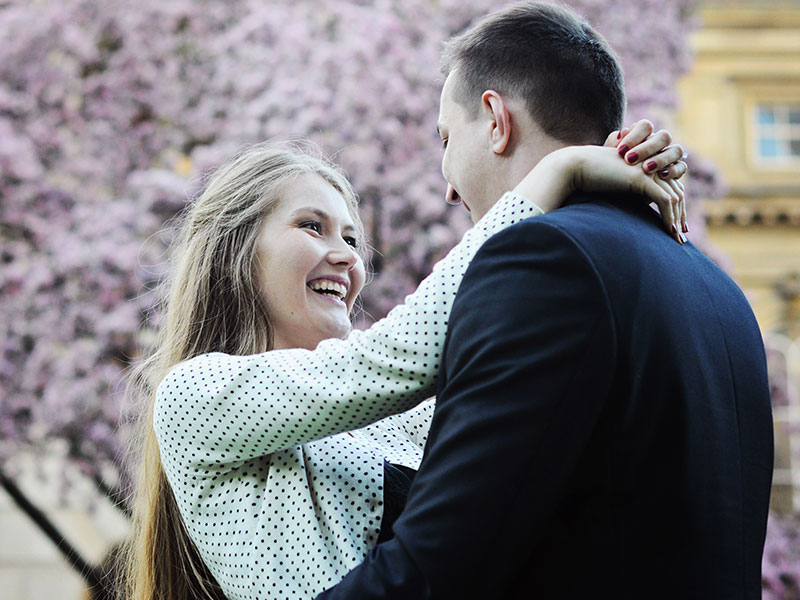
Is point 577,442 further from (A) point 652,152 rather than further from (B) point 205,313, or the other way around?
(B) point 205,313

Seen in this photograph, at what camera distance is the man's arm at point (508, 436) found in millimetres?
1594

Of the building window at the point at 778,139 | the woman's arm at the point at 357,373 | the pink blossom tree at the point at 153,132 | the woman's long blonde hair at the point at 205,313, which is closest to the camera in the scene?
the woman's arm at the point at 357,373

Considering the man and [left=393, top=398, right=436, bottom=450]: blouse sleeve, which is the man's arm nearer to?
the man

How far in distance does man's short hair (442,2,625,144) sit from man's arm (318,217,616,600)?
1.55 ft

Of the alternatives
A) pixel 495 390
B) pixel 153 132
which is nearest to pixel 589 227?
pixel 495 390

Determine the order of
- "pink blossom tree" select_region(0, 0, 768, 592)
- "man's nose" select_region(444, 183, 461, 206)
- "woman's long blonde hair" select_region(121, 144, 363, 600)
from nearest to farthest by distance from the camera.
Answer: "man's nose" select_region(444, 183, 461, 206)
"woman's long blonde hair" select_region(121, 144, 363, 600)
"pink blossom tree" select_region(0, 0, 768, 592)

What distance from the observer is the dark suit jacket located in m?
1.60

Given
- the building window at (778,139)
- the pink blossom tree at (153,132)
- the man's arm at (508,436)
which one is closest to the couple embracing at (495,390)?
the man's arm at (508,436)

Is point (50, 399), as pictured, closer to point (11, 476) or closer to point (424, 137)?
point (11, 476)

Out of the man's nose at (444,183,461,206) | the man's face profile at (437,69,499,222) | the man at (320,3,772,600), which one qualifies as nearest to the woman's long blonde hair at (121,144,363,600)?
the man's nose at (444,183,461,206)

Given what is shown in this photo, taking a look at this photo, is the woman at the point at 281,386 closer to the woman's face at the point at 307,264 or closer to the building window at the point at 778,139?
the woman's face at the point at 307,264

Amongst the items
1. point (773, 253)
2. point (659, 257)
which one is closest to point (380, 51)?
point (659, 257)

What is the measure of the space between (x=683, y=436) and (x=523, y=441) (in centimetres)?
26

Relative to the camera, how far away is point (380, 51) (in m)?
8.95
